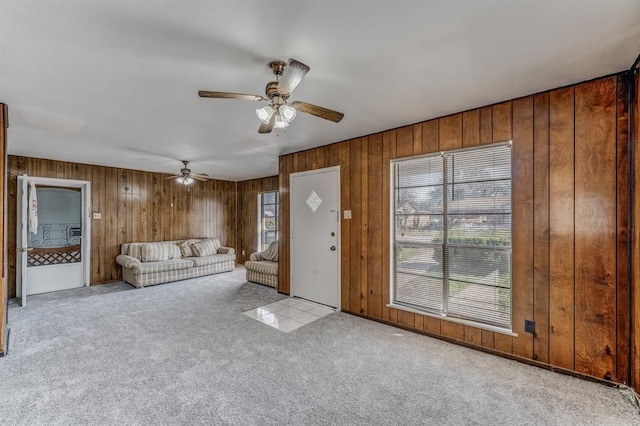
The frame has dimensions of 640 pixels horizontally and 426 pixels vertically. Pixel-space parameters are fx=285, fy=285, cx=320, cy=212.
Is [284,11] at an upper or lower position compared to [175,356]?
upper

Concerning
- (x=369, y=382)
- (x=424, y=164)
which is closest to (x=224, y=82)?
(x=424, y=164)

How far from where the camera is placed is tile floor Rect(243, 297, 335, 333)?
3547mm

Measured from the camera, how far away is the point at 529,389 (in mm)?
2189

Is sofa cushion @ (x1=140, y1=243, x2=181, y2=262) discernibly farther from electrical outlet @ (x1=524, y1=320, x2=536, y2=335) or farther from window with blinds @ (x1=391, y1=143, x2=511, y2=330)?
electrical outlet @ (x1=524, y1=320, x2=536, y2=335)

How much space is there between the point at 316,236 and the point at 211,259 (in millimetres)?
3354

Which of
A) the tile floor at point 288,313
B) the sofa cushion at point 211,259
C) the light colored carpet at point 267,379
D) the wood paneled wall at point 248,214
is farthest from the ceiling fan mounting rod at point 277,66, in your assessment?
the wood paneled wall at point 248,214

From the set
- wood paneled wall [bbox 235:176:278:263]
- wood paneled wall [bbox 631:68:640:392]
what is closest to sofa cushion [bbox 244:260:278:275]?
wood paneled wall [bbox 235:176:278:263]

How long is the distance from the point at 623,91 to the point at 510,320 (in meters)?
2.08

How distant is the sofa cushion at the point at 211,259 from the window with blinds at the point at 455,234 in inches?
179

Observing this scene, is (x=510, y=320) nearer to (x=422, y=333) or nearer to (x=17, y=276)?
(x=422, y=333)

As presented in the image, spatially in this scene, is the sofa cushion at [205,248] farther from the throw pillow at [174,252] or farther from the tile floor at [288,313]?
the tile floor at [288,313]

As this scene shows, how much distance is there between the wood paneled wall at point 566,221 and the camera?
2.22m

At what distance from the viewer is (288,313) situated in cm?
392

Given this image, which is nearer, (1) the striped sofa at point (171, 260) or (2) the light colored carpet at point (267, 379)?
(2) the light colored carpet at point (267, 379)
